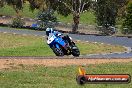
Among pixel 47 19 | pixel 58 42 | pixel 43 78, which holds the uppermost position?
pixel 43 78

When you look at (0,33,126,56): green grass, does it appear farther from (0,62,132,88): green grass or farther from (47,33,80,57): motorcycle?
(0,62,132,88): green grass

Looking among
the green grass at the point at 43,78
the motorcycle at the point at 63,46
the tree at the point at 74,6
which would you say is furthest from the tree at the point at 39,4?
the green grass at the point at 43,78

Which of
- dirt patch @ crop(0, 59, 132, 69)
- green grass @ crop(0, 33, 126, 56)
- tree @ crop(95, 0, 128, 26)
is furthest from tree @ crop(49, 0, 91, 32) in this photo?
dirt patch @ crop(0, 59, 132, 69)

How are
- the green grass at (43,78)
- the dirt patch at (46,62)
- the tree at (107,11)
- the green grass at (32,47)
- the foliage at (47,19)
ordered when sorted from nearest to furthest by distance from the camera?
the green grass at (43,78) < the dirt patch at (46,62) < the green grass at (32,47) < the foliage at (47,19) < the tree at (107,11)

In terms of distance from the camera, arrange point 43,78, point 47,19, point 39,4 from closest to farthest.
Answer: point 43,78, point 47,19, point 39,4

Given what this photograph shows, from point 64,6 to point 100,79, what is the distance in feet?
164

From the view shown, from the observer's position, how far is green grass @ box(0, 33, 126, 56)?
2611cm

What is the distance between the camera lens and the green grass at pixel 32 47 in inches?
1028

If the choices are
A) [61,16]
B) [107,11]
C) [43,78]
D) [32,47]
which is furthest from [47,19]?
[43,78]

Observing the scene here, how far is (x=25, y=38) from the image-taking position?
116 feet

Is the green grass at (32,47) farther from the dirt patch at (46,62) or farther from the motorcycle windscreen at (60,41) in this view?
the dirt patch at (46,62)

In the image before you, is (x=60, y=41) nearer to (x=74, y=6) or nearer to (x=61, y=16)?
(x=74, y=6)

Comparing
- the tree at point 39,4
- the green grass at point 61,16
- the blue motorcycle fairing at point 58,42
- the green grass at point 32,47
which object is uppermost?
the blue motorcycle fairing at point 58,42

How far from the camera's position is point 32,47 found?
29.0 metres
